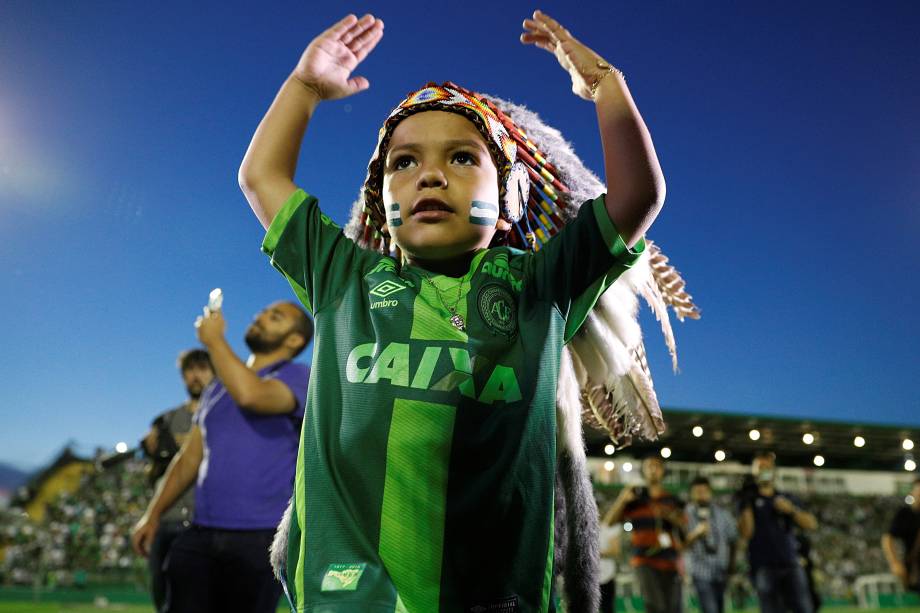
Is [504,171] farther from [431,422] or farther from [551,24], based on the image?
[431,422]

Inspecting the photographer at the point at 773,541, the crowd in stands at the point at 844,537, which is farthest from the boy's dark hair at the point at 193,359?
the crowd in stands at the point at 844,537

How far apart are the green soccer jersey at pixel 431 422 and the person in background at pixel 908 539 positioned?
22.5 ft

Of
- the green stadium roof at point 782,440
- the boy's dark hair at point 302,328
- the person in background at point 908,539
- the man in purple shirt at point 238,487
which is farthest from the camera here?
the green stadium roof at point 782,440

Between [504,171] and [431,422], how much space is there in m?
0.76

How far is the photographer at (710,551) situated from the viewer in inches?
342

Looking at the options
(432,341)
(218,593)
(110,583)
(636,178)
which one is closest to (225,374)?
(218,593)

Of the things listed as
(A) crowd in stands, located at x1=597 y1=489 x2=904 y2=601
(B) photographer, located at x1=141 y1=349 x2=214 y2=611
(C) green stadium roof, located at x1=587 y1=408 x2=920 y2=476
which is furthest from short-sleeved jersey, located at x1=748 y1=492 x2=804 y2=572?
(A) crowd in stands, located at x1=597 y1=489 x2=904 y2=601

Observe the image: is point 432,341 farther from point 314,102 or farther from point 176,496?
point 176,496

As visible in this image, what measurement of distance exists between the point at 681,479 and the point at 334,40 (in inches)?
1232

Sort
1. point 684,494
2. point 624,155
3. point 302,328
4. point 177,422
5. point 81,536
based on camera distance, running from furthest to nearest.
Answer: point 684,494 → point 81,536 → point 177,422 → point 302,328 → point 624,155

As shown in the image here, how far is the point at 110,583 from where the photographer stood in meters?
18.5

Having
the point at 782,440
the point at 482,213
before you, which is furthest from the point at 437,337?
the point at 782,440

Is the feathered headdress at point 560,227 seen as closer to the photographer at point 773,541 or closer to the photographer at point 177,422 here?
the photographer at point 177,422

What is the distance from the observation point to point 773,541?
7.74m
